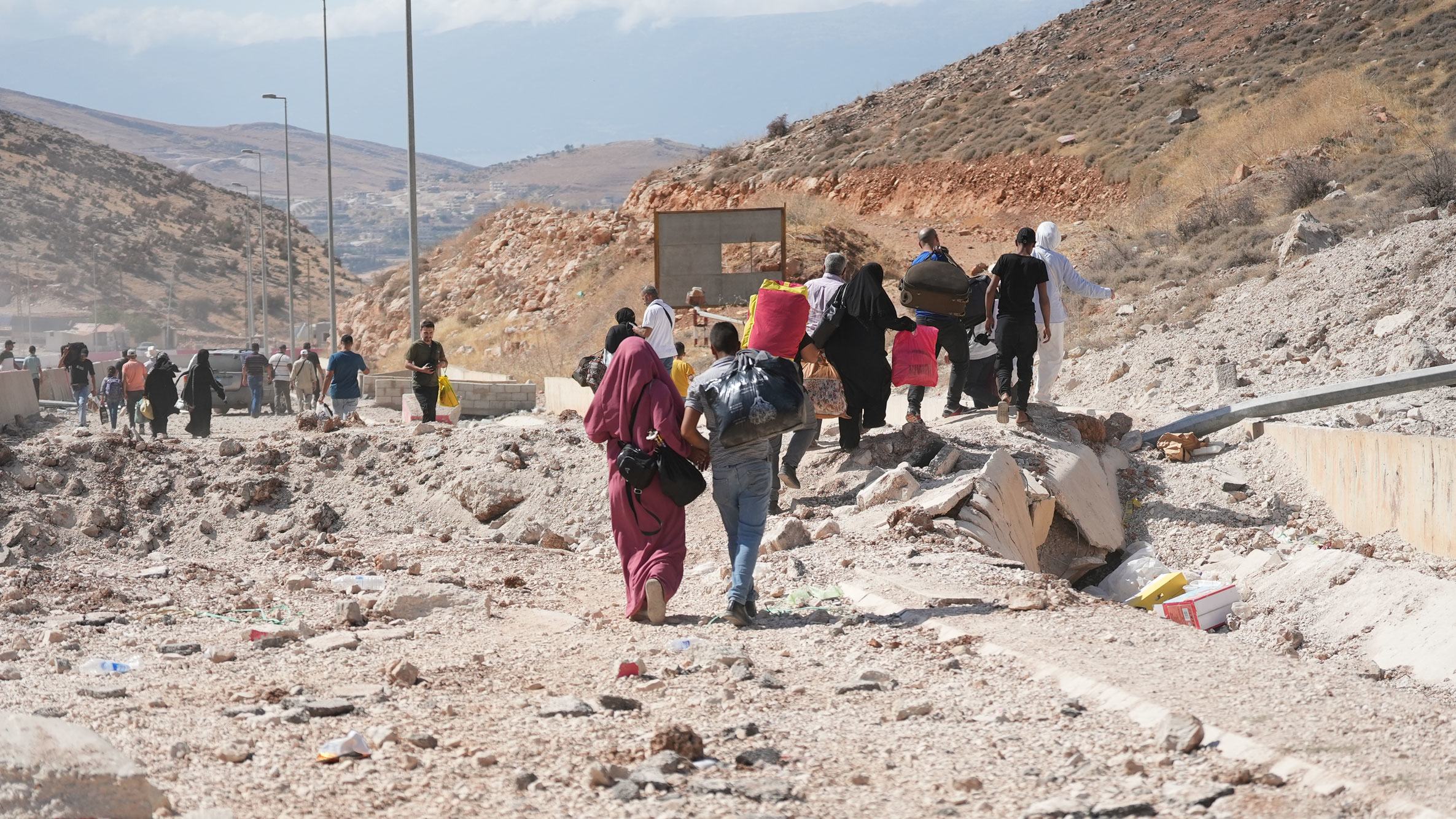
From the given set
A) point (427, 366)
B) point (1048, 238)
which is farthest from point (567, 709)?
point (427, 366)

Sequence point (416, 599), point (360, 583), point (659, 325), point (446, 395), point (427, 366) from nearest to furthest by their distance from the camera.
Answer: point (416, 599) < point (360, 583) < point (659, 325) < point (427, 366) < point (446, 395)

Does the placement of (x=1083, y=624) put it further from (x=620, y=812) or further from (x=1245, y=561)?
(x=1245, y=561)

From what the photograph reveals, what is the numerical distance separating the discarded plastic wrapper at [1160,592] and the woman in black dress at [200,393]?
11.4 metres

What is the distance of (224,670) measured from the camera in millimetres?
6008

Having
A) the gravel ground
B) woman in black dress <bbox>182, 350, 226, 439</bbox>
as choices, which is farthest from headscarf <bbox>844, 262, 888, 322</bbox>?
woman in black dress <bbox>182, 350, 226, 439</bbox>

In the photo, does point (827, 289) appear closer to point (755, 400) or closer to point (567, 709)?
point (755, 400)

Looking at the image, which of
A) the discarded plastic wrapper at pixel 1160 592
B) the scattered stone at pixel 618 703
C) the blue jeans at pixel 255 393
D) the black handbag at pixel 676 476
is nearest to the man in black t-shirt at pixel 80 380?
the blue jeans at pixel 255 393

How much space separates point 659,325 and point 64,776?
7770 millimetres

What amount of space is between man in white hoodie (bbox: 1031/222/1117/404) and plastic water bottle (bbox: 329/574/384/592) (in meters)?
5.33

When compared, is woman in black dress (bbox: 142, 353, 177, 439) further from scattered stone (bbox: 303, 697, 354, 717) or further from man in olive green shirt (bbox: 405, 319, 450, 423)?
scattered stone (bbox: 303, 697, 354, 717)

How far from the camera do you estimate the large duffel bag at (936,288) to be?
33.2ft

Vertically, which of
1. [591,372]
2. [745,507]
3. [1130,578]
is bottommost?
[1130,578]

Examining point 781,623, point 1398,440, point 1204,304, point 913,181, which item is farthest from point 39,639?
point 913,181

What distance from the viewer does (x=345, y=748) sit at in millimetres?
4566
